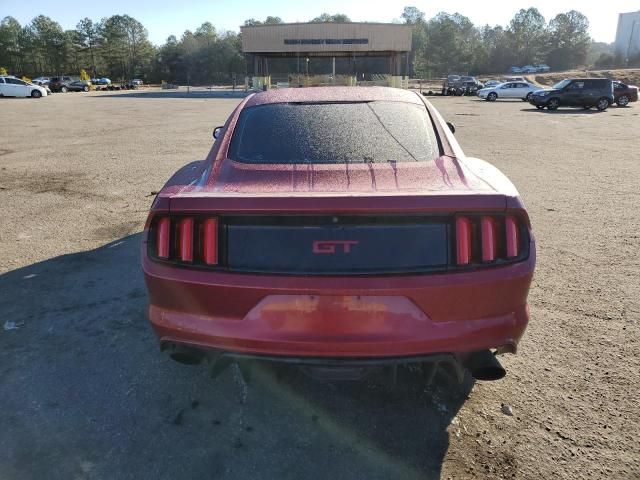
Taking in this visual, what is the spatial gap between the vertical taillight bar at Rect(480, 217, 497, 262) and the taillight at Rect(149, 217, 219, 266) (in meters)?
1.22

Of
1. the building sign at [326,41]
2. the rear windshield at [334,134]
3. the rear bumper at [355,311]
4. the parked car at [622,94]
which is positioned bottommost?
the rear bumper at [355,311]

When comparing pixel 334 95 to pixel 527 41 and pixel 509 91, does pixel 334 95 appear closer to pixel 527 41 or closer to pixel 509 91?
pixel 509 91

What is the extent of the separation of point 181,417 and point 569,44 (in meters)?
152

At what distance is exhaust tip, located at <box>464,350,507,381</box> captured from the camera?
2.26 m

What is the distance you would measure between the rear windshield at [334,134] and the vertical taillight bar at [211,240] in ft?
2.25

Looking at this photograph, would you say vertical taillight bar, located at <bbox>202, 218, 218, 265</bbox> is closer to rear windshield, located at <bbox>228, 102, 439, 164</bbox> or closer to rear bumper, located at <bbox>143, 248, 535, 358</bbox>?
rear bumper, located at <bbox>143, 248, 535, 358</bbox>

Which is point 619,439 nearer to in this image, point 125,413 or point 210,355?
point 210,355

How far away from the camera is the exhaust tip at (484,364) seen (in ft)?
7.40

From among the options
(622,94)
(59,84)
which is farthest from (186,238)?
(59,84)

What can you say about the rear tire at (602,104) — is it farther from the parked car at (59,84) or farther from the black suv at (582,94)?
the parked car at (59,84)

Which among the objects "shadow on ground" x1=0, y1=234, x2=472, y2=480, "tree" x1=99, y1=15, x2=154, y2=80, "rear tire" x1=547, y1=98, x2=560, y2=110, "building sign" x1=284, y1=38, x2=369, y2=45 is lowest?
"shadow on ground" x1=0, y1=234, x2=472, y2=480

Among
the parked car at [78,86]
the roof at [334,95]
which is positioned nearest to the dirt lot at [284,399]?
the roof at [334,95]

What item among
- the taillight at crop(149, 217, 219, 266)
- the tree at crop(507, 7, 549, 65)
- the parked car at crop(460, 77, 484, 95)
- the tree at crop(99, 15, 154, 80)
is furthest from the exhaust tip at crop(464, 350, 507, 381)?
the tree at crop(507, 7, 549, 65)

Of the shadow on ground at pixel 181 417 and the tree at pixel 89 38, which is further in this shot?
the tree at pixel 89 38
